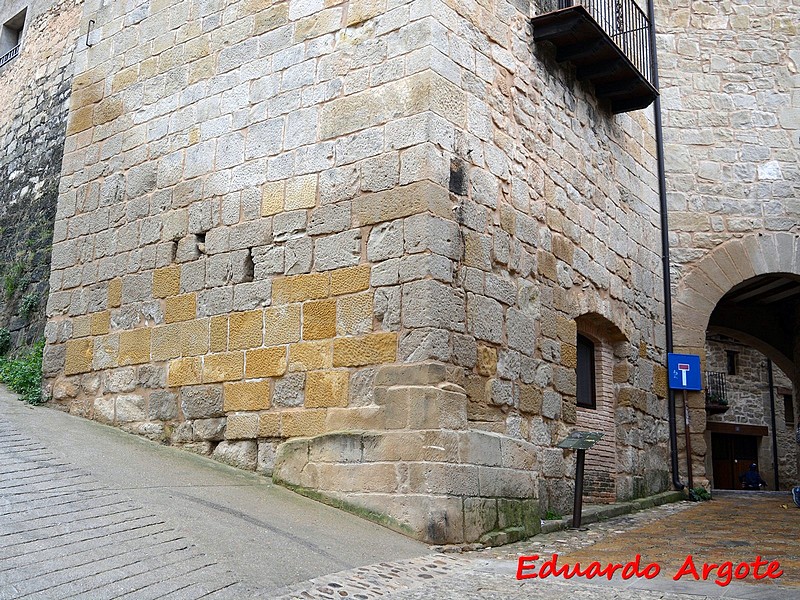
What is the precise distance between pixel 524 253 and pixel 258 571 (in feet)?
11.1

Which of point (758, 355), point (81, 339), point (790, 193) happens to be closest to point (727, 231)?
point (790, 193)

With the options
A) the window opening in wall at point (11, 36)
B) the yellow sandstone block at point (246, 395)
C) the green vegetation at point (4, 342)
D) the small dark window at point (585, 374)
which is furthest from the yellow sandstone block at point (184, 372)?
the window opening in wall at point (11, 36)

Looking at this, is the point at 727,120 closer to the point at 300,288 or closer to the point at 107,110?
the point at 300,288

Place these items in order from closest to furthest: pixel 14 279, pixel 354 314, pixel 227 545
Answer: pixel 227 545 → pixel 354 314 → pixel 14 279

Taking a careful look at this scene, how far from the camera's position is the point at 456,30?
606 cm

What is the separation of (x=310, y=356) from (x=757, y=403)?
16.7 meters

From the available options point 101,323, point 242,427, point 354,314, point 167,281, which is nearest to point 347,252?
point 354,314

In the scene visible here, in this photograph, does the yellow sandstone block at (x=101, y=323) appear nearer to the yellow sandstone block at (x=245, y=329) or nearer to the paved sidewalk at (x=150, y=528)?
the paved sidewalk at (x=150, y=528)

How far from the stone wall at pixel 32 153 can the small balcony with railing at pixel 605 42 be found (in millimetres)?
6499

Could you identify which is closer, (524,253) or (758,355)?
(524,253)

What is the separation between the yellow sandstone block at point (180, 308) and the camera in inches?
264

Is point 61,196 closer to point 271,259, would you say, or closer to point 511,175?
point 271,259

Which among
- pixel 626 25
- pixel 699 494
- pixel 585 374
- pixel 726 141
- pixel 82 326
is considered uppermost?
pixel 626 25

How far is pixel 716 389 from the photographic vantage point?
63.5 feet
